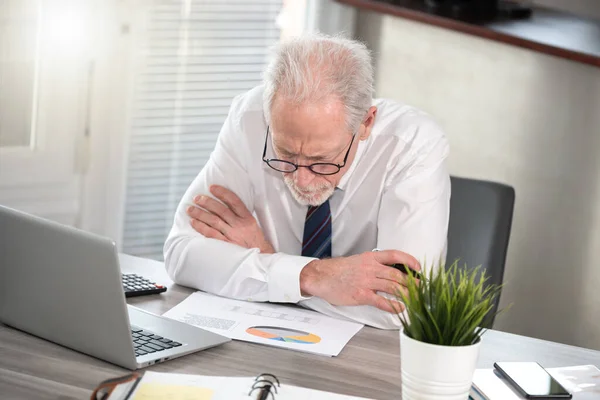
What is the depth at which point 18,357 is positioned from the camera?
61.3 inches

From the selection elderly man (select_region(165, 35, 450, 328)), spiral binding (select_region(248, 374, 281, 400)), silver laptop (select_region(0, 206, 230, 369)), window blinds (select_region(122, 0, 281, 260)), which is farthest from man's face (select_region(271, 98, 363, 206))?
window blinds (select_region(122, 0, 281, 260))

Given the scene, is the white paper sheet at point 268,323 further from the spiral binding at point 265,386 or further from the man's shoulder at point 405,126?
the man's shoulder at point 405,126

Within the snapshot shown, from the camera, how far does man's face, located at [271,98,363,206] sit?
1931mm

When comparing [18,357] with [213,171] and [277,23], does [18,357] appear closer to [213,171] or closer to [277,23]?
[213,171]

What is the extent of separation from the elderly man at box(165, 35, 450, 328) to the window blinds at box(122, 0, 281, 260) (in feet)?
2.61

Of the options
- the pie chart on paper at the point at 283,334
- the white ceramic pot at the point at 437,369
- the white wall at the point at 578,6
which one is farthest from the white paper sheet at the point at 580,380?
the white wall at the point at 578,6

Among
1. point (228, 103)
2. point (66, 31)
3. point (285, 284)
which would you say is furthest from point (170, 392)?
point (228, 103)

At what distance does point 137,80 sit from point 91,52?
8.4 inches

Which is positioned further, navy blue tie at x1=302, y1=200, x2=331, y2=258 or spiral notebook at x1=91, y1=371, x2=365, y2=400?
navy blue tie at x1=302, y1=200, x2=331, y2=258

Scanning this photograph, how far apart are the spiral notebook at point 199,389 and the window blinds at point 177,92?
1655mm

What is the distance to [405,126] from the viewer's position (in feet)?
7.36

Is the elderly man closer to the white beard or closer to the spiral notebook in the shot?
the white beard

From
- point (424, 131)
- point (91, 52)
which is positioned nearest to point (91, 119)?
point (91, 52)

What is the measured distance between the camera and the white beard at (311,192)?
6.70 ft
